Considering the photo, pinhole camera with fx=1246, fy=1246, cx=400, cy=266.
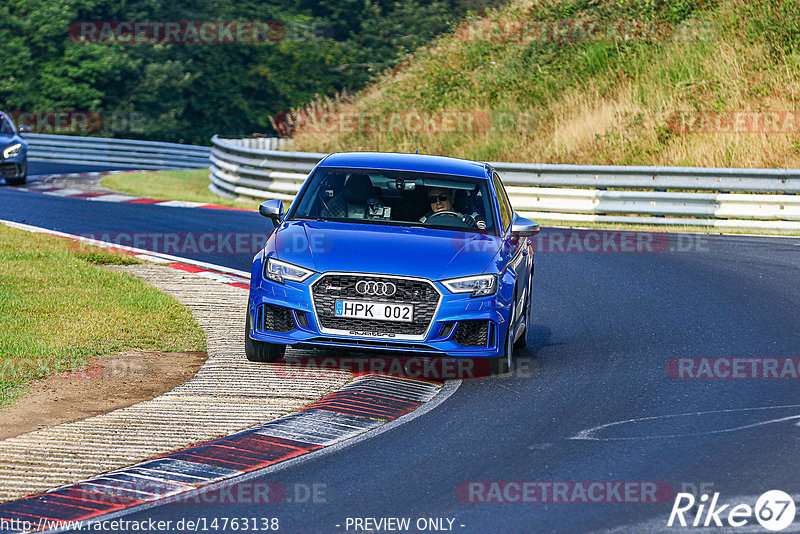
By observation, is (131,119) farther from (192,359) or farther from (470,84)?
(192,359)

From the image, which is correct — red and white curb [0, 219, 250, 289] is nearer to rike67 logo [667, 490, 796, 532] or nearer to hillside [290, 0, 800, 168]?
rike67 logo [667, 490, 796, 532]

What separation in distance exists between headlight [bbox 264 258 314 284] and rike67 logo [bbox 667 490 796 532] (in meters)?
3.82

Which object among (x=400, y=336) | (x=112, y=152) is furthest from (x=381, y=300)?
(x=112, y=152)

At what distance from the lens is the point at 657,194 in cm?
2172

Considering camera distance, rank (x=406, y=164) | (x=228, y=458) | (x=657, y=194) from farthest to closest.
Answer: (x=657, y=194)
(x=406, y=164)
(x=228, y=458)

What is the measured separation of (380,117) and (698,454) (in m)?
25.1

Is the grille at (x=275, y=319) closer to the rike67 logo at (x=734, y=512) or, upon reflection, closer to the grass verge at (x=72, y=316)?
the grass verge at (x=72, y=316)

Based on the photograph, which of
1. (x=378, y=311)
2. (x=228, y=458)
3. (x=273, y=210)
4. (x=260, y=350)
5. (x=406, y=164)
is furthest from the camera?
(x=406, y=164)

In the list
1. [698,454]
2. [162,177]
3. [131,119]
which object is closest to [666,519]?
[698,454]

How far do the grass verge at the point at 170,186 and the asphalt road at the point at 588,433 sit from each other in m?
13.6

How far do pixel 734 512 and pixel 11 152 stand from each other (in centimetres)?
2483

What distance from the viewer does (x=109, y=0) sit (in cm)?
5206

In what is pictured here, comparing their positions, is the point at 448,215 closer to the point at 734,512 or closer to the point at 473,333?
the point at 473,333

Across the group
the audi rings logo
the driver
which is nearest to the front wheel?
the driver
